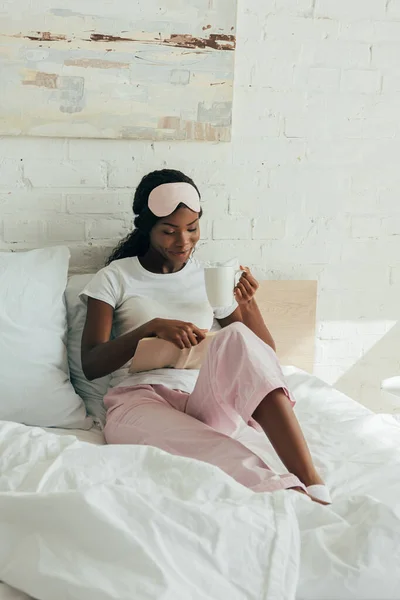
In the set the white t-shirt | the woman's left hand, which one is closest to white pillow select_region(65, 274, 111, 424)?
the white t-shirt

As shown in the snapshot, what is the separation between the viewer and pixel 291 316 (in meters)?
2.31

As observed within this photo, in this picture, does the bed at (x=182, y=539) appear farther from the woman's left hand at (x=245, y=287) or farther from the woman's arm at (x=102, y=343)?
the woman's left hand at (x=245, y=287)

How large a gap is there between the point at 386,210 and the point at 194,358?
3.26 feet

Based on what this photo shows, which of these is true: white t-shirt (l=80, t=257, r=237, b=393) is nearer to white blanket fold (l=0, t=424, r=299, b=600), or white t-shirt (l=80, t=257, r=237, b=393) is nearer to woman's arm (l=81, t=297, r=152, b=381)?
woman's arm (l=81, t=297, r=152, b=381)

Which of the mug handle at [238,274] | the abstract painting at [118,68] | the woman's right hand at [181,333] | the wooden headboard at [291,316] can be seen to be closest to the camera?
the woman's right hand at [181,333]

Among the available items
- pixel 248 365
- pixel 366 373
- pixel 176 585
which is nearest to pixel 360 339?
pixel 366 373

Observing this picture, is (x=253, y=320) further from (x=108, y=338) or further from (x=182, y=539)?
(x=182, y=539)

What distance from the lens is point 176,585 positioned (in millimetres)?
853

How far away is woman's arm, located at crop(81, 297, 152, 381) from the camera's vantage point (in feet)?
5.66

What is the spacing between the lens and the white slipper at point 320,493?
4.30 feet

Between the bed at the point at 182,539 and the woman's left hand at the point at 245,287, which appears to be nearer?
the bed at the point at 182,539

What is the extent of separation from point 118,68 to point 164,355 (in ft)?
2.91

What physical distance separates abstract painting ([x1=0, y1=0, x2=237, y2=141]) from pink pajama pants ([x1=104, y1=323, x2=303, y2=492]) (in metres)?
0.85

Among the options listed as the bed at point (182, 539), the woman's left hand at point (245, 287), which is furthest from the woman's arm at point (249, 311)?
the bed at point (182, 539)
